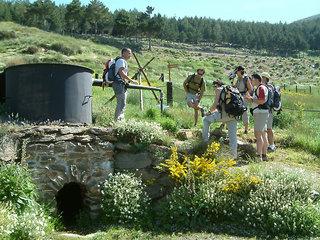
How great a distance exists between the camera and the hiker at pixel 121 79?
11242mm

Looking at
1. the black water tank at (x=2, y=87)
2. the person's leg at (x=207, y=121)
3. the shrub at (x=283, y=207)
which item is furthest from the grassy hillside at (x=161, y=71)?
the shrub at (x=283, y=207)

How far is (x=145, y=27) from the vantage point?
4176 inches

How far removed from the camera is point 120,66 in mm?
11242

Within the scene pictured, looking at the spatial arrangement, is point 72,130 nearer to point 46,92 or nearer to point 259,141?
point 46,92

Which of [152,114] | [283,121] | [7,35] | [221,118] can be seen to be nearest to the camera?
[221,118]

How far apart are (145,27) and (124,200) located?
322 feet

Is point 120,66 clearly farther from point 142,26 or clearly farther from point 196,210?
point 142,26

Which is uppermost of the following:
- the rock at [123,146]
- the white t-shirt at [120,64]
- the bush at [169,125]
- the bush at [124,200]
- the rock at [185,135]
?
the white t-shirt at [120,64]

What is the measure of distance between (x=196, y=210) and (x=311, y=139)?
540cm

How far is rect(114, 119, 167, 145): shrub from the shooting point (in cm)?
1086

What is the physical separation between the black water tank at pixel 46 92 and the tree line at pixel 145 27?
8522 centimetres

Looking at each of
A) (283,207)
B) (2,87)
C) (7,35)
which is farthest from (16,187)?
(7,35)

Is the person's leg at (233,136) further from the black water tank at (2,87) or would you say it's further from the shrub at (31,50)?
the shrub at (31,50)

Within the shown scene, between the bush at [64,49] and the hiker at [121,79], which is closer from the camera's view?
the hiker at [121,79]
